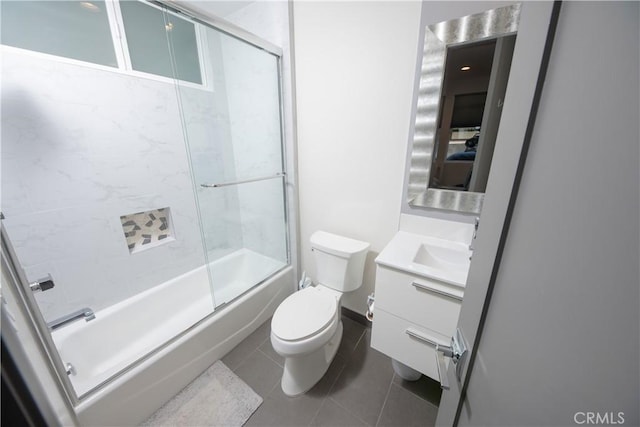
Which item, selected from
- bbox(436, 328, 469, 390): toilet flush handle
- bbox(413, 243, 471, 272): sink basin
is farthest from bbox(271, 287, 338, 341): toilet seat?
bbox(436, 328, 469, 390): toilet flush handle

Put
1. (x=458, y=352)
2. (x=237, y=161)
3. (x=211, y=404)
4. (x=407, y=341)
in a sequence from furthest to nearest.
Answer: (x=237, y=161)
(x=211, y=404)
(x=407, y=341)
(x=458, y=352)

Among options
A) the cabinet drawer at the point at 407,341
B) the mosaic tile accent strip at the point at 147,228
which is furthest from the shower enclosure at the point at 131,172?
the cabinet drawer at the point at 407,341

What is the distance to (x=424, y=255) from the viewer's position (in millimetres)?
1286

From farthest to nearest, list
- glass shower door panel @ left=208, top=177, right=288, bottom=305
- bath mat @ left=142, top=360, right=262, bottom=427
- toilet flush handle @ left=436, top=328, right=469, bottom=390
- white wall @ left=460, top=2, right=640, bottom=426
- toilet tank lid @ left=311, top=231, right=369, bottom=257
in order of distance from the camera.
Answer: glass shower door panel @ left=208, top=177, right=288, bottom=305
toilet tank lid @ left=311, top=231, right=369, bottom=257
bath mat @ left=142, top=360, right=262, bottom=427
toilet flush handle @ left=436, top=328, right=469, bottom=390
white wall @ left=460, top=2, right=640, bottom=426

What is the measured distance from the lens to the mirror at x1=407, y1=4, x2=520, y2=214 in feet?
3.45

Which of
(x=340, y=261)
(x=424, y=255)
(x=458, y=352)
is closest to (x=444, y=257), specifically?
(x=424, y=255)

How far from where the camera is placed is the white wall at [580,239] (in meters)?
0.25

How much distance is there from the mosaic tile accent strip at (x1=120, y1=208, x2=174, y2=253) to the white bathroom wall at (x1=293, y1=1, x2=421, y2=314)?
1.17 meters

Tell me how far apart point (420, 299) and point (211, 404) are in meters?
1.30

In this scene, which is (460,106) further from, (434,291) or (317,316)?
(317,316)

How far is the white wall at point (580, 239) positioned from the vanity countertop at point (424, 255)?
675 mm

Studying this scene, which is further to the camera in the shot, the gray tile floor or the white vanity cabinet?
the gray tile floor

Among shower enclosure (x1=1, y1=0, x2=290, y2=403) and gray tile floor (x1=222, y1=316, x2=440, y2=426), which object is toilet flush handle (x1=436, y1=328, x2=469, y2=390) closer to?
gray tile floor (x1=222, y1=316, x2=440, y2=426)
